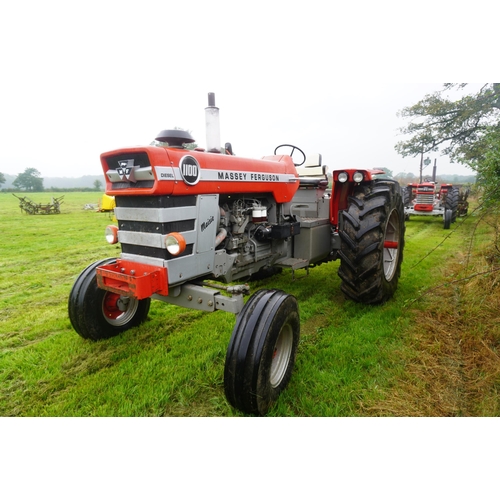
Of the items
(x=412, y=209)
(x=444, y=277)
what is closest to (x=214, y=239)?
(x=444, y=277)

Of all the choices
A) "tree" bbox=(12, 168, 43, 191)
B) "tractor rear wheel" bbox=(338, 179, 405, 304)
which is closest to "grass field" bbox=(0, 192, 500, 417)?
"tractor rear wheel" bbox=(338, 179, 405, 304)

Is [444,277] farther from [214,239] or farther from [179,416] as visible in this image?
[179,416]

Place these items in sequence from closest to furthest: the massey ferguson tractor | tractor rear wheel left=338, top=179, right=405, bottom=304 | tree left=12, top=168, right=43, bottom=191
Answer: the massey ferguson tractor < tractor rear wheel left=338, top=179, right=405, bottom=304 < tree left=12, top=168, right=43, bottom=191

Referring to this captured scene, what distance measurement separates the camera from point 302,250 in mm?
4008

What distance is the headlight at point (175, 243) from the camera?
7.68ft

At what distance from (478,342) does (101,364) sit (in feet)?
10.9

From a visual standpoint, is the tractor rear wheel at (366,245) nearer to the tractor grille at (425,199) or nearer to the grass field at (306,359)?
the grass field at (306,359)

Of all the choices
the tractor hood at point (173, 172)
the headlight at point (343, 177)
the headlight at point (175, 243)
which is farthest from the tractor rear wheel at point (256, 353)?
the headlight at point (343, 177)

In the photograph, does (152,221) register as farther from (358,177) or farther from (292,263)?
(358,177)

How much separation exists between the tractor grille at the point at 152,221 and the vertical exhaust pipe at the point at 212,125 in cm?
70

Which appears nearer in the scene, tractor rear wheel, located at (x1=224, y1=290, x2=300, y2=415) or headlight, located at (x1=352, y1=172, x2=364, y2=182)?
tractor rear wheel, located at (x1=224, y1=290, x2=300, y2=415)

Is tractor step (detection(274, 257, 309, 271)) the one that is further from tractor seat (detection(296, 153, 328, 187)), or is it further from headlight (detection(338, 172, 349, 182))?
tractor seat (detection(296, 153, 328, 187))

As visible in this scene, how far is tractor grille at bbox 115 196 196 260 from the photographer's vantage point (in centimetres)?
238

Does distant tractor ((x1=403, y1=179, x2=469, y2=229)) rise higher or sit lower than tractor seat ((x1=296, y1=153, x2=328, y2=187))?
lower
